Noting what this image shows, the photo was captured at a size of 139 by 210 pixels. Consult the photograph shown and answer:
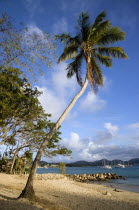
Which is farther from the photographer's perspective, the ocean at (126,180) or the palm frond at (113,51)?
the ocean at (126,180)

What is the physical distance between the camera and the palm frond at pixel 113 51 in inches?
395

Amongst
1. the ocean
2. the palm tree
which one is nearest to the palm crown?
the palm tree

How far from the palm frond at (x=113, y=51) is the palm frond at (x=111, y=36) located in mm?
466

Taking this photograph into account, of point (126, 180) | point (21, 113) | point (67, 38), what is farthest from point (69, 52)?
point (126, 180)

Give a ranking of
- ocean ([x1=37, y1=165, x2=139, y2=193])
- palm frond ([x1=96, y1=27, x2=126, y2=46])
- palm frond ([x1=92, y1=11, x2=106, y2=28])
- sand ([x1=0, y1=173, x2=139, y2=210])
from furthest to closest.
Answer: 1. ocean ([x1=37, y1=165, x2=139, y2=193])
2. palm frond ([x1=92, y1=11, x2=106, y2=28])
3. palm frond ([x1=96, y1=27, x2=126, y2=46])
4. sand ([x1=0, y1=173, x2=139, y2=210])

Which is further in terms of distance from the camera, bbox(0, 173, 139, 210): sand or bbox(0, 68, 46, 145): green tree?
bbox(0, 68, 46, 145): green tree

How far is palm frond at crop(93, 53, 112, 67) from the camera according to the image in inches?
422

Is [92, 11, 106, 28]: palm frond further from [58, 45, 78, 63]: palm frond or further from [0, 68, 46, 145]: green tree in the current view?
[0, 68, 46, 145]: green tree

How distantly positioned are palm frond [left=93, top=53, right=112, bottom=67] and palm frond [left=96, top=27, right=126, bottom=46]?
914 mm

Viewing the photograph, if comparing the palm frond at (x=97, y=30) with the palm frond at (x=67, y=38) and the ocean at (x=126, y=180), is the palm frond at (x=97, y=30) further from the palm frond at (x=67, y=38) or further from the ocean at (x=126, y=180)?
the ocean at (x=126, y=180)

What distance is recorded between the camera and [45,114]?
17.1 metres

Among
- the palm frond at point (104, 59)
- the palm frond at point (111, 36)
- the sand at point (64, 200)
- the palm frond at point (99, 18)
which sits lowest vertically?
the sand at point (64, 200)

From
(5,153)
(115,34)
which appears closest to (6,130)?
(5,153)

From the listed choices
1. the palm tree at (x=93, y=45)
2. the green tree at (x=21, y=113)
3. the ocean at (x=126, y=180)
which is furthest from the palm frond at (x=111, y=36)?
the ocean at (x=126, y=180)
